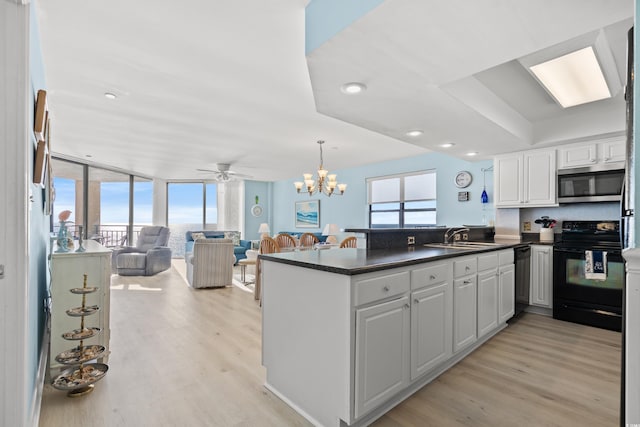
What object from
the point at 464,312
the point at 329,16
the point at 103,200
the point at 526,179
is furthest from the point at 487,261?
the point at 103,200

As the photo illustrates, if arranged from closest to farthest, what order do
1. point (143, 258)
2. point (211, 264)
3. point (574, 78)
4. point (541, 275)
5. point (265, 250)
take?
point (574, 78) → point (541, 275) → point (265, 250) → point (211, 264) → point (143, 258)

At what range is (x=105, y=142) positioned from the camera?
5.18 metres

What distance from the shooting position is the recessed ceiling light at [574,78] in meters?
2.47

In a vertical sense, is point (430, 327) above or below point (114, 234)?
below

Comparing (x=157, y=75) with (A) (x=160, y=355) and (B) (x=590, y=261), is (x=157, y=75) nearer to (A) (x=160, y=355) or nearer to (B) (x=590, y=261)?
(A) (x=160, y=355)

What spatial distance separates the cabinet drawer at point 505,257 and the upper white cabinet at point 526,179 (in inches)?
41.6

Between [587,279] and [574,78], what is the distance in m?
2.08

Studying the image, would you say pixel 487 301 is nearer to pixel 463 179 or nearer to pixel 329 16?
pixel 329 16

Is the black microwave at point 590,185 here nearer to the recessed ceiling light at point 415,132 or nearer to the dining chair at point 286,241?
the recessed ceiling light at point 415,132

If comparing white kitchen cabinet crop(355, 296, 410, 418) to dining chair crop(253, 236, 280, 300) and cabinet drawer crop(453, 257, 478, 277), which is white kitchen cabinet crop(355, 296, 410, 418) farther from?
dining chair crop(253, 236, 280, 300)

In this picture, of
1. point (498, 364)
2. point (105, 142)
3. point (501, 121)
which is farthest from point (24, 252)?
point (105, 142)

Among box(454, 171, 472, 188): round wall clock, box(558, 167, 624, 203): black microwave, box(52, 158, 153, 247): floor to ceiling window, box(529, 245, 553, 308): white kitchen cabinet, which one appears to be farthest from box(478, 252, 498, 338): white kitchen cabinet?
box(52, 158, 153, 247): floor to ceiling window

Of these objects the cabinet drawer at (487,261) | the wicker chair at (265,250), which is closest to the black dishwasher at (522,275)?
the cabinet drawer at (487,261)

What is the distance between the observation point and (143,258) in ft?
21.1
